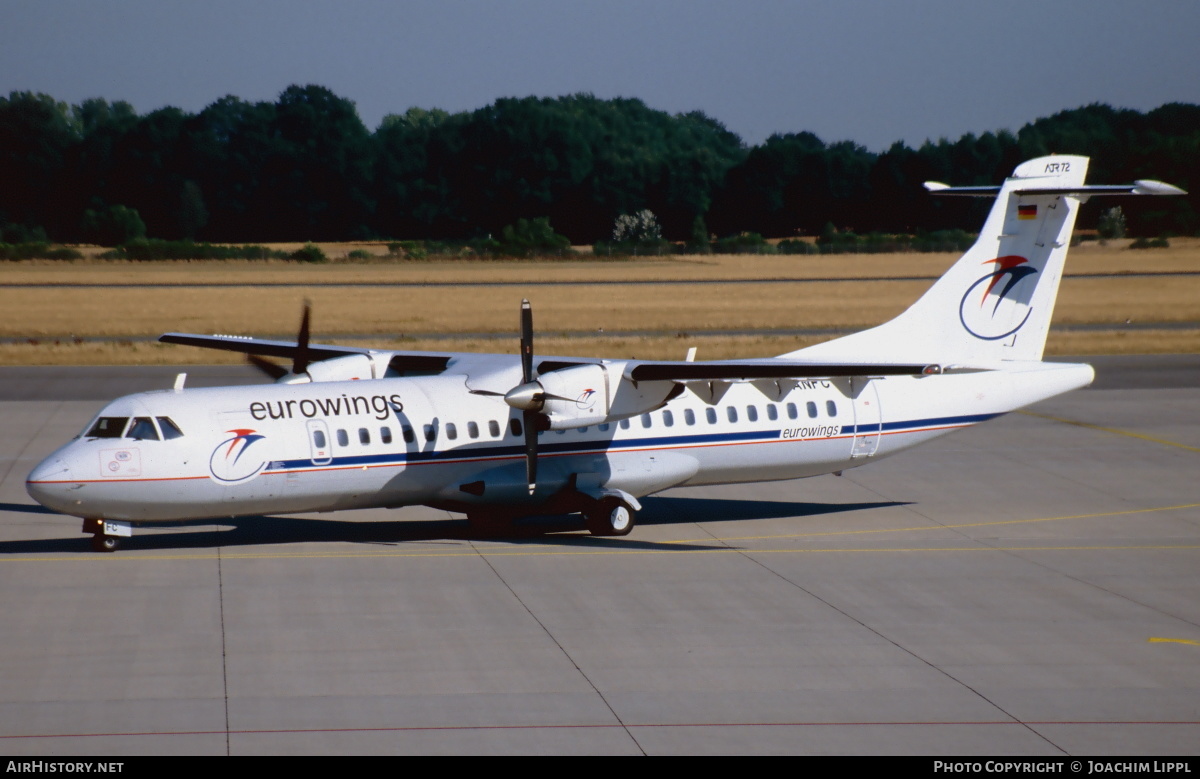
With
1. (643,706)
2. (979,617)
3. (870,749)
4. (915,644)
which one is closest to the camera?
(870,749)

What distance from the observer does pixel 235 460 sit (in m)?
19.4

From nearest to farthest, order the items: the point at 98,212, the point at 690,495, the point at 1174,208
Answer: the point at 690,495, the point at 1174,208, the point at 98,212

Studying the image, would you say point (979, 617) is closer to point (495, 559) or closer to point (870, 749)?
point (870, 749)

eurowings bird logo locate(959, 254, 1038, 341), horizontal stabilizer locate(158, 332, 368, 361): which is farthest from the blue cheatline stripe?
horizontal stabilizer locate(158, 332, 368, 361)

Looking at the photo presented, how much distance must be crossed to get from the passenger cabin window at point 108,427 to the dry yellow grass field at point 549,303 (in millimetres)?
28202

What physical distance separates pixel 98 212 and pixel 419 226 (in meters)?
32.4

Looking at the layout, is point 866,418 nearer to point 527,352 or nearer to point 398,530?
point 527,352

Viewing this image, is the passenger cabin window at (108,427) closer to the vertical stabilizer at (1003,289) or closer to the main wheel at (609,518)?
the main wheel at (609,518)

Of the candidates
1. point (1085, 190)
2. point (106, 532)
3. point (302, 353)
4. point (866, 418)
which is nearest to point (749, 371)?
point (866, 418)

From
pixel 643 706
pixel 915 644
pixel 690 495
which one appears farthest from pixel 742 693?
pixel 690 495

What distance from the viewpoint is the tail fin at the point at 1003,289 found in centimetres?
2434

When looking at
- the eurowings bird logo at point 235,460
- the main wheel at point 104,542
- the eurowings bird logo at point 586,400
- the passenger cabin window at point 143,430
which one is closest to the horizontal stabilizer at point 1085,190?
the eurowings bird logo at point 586,400

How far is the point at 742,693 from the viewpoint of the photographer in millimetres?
13570

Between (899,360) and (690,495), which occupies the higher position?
(899,360)
